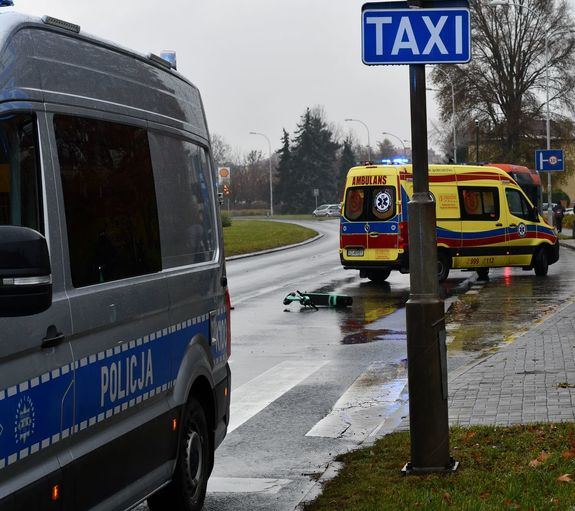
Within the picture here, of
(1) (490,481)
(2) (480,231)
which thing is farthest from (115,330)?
(2) (480,231)

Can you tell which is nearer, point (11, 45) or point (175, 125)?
point (11, 45)

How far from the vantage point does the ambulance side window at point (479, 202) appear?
25953 mm

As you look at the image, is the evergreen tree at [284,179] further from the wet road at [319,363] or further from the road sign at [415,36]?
the road sign at [415,36]

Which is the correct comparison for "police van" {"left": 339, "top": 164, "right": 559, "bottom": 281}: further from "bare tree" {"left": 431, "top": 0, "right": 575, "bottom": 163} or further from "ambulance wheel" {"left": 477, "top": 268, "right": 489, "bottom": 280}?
"bare tree" {"left": 431, "top": 0, "right": 575, "bottom": 163}

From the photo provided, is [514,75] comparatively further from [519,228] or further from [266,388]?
[266,388]

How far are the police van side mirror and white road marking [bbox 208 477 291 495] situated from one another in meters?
3.73

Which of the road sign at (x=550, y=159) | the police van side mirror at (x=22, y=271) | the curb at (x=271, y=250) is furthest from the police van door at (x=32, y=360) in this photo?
the road sign at (x=550, y=159)

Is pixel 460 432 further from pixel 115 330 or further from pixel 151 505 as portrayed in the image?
pixel 115 330

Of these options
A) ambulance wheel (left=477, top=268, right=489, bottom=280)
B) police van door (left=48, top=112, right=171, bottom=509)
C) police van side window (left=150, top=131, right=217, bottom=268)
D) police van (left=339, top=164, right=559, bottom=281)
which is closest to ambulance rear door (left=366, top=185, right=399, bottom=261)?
police van (left=339, top=164, right=559, bottom=281)

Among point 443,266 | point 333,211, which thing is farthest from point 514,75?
point 443,266

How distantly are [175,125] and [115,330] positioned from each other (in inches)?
69.2

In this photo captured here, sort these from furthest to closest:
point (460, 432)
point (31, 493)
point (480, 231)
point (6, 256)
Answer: point (480, 231), point (460, 432), point (31, 493), point (6, 256)

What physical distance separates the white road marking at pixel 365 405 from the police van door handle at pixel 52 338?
4.63 metres

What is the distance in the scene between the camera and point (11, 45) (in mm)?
4223
